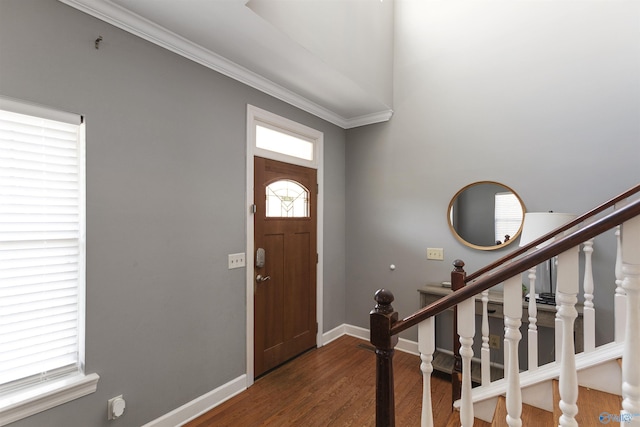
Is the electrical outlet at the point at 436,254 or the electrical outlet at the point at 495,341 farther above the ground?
the electrical outlet at the point at 436,254

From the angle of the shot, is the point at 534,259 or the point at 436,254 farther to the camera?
the point at 436,254

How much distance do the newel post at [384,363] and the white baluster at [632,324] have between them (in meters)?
0.72

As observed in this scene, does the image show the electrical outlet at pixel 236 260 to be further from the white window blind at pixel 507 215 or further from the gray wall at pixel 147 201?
the white window blind at pixel 507 215

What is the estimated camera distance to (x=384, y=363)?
1.30m

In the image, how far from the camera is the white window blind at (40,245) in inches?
56.4

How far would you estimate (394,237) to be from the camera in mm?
3336

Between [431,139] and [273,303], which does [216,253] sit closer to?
[273,303]

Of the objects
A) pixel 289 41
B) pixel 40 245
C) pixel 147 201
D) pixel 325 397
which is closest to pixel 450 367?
pixel 325 397

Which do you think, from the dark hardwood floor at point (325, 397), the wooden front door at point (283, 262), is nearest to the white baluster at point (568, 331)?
the dark hardwood floor at point (325, 397)

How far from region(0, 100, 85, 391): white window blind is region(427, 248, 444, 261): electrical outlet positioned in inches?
114

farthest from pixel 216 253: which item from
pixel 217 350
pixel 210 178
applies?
pixel 217 350

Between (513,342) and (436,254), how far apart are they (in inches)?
80.5

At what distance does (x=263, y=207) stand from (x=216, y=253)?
613 mm

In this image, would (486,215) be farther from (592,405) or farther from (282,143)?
(282,143)
